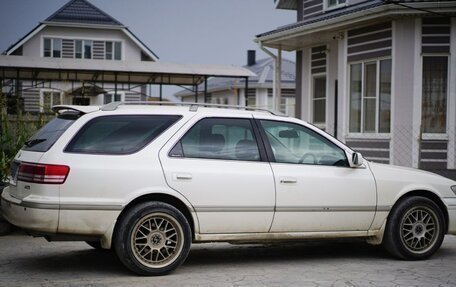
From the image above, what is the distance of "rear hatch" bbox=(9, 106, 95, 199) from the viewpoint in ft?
21.0

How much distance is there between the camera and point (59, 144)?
6.49m

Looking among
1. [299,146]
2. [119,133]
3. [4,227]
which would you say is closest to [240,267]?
[299,146]

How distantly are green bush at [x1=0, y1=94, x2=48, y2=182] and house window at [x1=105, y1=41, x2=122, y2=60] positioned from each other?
3184cm

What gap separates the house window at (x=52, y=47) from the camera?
42.9 meters

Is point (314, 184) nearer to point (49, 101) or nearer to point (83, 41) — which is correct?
point (49, 101)

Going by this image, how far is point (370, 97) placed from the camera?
54.6ft

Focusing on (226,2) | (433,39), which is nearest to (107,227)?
(433,39)

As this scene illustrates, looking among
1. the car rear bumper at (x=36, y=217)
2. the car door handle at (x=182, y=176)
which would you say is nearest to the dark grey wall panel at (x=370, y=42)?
the car door handle at (x=182, y=176)

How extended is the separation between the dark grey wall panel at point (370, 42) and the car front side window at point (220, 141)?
31.0 ft

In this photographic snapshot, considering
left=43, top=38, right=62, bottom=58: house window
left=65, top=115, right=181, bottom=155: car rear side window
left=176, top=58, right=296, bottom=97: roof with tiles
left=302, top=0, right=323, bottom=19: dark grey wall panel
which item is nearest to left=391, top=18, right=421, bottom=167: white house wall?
left=302, top=0, right=323, bottom=19: dark grey wall panel

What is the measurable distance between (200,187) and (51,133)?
1562 millimetres

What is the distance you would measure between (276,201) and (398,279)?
1.41 m

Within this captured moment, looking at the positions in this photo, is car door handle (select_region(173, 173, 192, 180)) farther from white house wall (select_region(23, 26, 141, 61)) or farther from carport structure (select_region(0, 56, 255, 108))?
white house wall (select_region(23, 26, 141, 61))

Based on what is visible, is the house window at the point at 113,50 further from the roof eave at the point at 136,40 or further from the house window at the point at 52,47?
the house window at the point at 52,47
